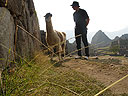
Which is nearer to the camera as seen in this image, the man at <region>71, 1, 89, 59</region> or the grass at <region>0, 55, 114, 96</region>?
the grass at <region>0, 55, 114, 96</region>

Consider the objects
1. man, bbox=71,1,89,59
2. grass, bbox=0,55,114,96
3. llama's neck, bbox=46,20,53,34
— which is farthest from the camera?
man, bbox=71,1,89,59

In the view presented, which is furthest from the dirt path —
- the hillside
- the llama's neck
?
the llama's neck

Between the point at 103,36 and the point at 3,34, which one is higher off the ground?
the point at 103,36

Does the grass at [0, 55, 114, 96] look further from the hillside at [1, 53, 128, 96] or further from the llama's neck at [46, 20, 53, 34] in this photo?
the llama's neck at [46, 20, 53, 34]

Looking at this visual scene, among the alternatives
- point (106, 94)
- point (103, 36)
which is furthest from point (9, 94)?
point (103, 36)

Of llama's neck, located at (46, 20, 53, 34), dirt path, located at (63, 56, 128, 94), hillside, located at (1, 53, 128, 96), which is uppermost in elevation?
llama's neck, located at (46, 20, 53, 34)

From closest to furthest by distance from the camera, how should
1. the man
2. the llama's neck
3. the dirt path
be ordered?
the dirt path, the llama's neck, the man

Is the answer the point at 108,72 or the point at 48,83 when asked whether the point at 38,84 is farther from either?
the point at 108,72

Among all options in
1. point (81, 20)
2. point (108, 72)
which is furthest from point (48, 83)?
point (81, 20)

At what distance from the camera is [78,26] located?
196 inches

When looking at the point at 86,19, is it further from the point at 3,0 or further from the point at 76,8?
the point at 3,0

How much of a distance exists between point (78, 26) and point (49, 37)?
1536 mm

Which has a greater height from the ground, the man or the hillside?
the man

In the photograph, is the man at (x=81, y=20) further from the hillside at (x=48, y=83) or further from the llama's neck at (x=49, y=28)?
the hillside at (x=48, y=83)
